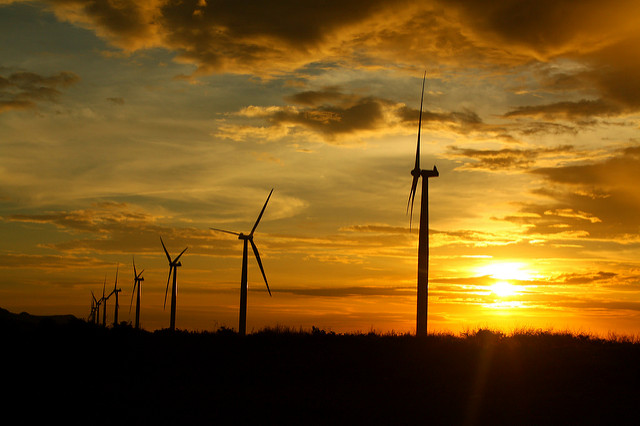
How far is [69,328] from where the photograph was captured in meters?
51.1

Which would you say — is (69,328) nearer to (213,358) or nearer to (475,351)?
(213,358)

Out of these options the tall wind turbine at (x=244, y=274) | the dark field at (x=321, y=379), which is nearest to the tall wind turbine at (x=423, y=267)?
the dark field at (x=321, y=379)

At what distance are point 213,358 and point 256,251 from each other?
107ft

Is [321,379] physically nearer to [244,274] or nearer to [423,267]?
[423,267]

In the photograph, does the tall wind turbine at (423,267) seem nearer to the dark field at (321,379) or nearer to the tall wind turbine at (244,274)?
the dark field at (321,379)

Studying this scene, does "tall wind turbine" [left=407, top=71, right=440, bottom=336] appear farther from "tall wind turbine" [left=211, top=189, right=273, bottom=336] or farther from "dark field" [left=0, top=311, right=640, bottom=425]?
"tall wind turbine" [left=211, top=189, right=273, bottom=336]

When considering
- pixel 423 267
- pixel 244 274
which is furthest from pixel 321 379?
pixel 244 274

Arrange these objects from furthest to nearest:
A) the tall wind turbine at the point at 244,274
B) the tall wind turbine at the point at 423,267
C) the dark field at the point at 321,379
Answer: the tall wind turbine at the point at 244,274 → the tall wind turbine at the point at 423,267 → the dark field at the point at 321,379

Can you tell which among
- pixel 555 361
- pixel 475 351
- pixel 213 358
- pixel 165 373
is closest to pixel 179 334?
pixel 213 358

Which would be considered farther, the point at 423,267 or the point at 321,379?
the point at 423,267

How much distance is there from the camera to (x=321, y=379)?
110ft

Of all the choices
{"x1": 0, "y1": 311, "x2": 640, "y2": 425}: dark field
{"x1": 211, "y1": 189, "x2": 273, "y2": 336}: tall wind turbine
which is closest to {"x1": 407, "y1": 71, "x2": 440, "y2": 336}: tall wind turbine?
{"x1": 0, "y1": 311, "x2": 640, "y2": 425}: dark field

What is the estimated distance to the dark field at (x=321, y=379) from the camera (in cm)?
2598

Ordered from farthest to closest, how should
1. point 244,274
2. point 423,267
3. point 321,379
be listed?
point 244,274
point 423,267
point 321,379
